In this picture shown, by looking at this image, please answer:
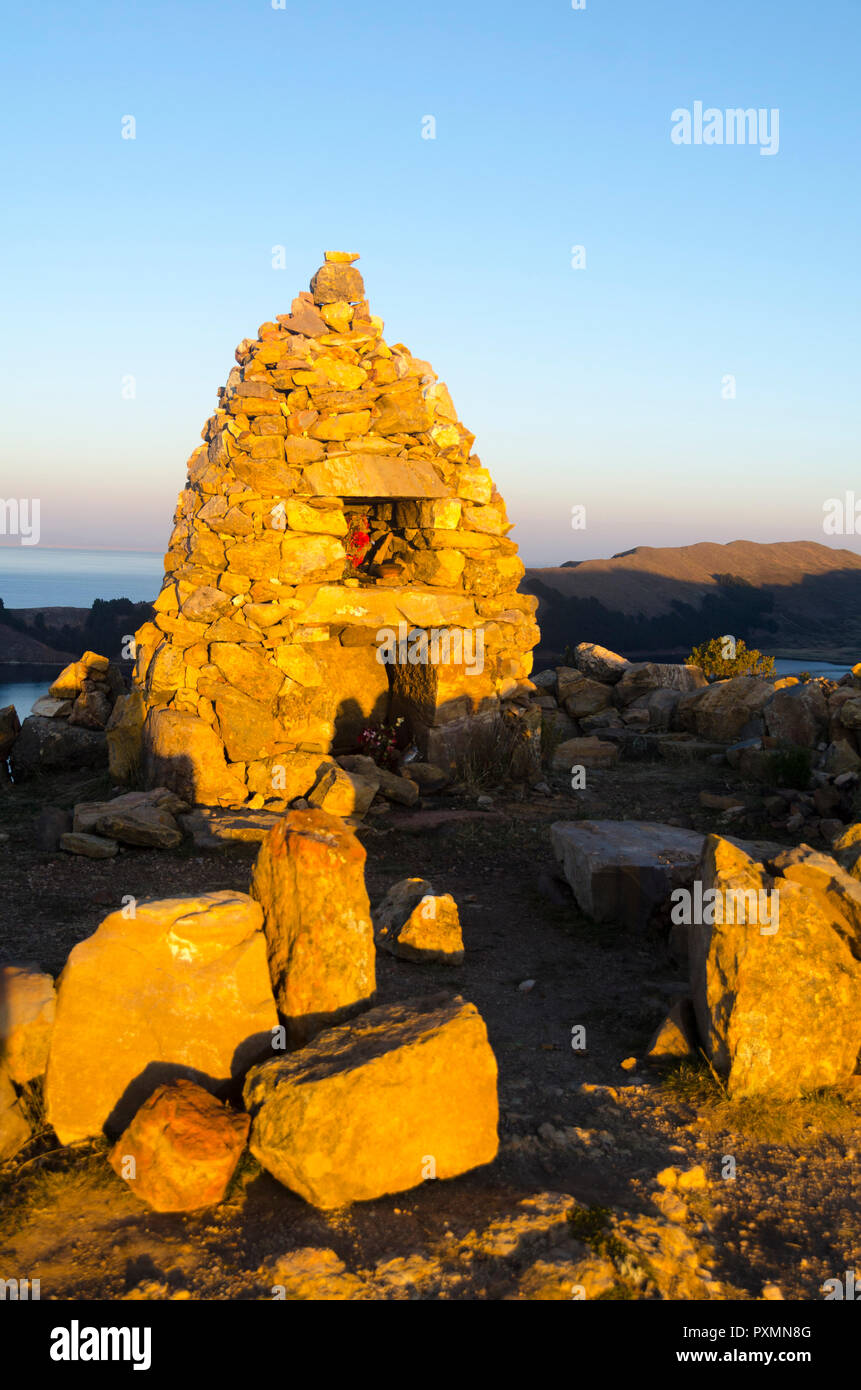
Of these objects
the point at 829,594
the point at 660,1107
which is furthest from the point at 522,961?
the point at 829,594

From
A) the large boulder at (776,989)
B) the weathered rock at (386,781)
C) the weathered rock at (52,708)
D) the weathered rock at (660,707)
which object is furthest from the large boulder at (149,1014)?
the weathered rock at (660,707)

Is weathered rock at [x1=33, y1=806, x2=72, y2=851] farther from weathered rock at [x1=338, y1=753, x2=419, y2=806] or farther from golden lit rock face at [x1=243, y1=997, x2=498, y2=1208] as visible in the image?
golden lit rock face at [x1=243, y1=997, x2=498, y2=1208]

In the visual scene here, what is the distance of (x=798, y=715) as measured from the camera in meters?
10.9

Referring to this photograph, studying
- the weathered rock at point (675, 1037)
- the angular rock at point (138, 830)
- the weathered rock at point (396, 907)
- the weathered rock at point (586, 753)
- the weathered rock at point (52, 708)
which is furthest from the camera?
the weathered rock at point (586, 753)

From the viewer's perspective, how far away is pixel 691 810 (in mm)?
9305

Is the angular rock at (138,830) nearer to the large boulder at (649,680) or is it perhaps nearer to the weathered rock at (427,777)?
the weathered rock at (427,777)

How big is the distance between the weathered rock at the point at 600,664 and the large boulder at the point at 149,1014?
10816 mm

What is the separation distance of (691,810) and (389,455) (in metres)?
4.80

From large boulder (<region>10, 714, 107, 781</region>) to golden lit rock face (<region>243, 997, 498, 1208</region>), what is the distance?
776 centimetres

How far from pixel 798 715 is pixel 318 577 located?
19.2 ft

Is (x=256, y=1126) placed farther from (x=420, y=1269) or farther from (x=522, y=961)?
(x=522, y=961)

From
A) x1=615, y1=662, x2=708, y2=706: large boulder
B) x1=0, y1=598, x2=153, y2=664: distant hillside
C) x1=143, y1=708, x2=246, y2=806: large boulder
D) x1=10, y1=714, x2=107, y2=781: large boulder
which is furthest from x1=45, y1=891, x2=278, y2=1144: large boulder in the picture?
x1=0, y1=598, x2=153, y2=664: distant hillside

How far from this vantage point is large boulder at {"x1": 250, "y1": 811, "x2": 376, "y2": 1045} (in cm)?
407

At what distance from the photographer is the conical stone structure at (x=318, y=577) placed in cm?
913
